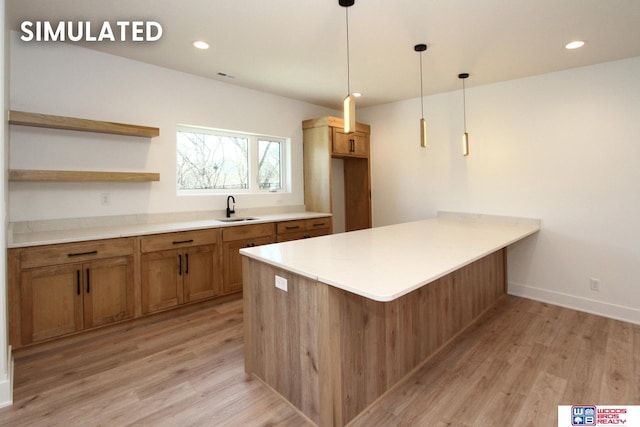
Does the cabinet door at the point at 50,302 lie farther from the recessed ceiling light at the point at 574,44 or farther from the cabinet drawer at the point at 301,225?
the recessed ceiling light at the point at 574,44

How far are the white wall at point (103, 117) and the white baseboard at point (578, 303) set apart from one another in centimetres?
349

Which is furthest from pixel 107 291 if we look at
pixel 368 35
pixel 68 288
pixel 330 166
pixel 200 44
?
pixel 368 35

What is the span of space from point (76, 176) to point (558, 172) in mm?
4618

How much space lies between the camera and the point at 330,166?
14.4 feet

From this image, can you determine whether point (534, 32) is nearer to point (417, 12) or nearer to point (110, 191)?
point (417, 12)

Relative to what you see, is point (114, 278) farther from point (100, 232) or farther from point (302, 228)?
point (302, 228)

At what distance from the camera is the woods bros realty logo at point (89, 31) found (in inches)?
96.7

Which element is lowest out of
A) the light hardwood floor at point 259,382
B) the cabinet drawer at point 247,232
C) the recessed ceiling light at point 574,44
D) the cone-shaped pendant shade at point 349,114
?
the light hardwood floor at point 259,382

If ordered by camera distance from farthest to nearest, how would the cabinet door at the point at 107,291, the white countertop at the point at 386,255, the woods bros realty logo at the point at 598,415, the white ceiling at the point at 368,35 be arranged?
1. the cabinet door at the point at 107,291
2. the white ceiling at the point at 368,35
3. the woods bros realty logo at the point at 598,415
4. the white countertop at the point at 386,255

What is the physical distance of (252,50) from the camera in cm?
288

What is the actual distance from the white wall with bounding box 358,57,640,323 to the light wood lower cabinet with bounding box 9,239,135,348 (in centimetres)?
370

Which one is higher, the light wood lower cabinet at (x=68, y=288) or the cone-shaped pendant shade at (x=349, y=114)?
the cone-shaped pendant shade at (x=349, y=114)

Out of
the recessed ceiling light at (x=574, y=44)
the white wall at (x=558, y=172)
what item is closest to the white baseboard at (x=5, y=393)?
the white wall at (x=558, y=172)

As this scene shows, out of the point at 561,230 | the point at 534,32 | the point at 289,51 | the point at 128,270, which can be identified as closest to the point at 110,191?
the point at 128,270
